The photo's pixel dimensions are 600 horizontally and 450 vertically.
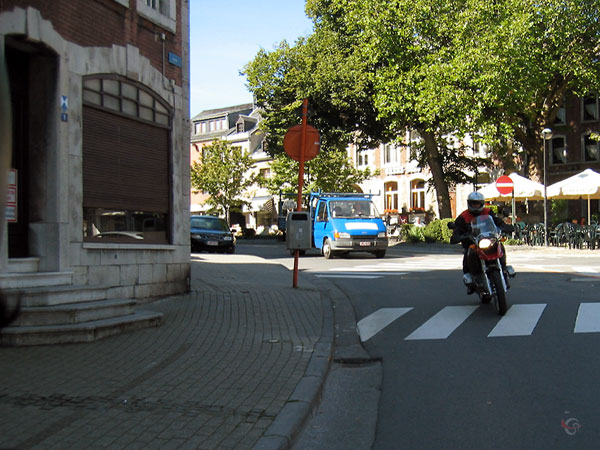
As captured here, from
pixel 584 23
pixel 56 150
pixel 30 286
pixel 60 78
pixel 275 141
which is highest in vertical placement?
pixel 584 23

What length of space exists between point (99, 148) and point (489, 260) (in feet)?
17.0

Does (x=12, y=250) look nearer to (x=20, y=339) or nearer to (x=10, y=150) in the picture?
(x=20, y=339)

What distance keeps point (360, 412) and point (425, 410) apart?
44cm

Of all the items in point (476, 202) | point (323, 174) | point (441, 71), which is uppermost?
point (441, 71)

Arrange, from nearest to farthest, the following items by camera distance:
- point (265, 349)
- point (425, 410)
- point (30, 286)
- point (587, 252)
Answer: point (425, 410) < point (265, 349) < point (30, 286) < point (587, 252)

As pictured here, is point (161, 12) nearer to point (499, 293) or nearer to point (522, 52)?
point (499, 293)

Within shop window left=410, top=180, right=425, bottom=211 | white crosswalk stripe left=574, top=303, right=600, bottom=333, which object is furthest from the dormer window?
shop window left=410, top=180, right=425, bottom=211

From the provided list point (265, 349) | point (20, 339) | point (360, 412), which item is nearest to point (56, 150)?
point (20, 339)

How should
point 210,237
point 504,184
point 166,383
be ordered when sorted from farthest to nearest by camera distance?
point 210,237 → point 504,184 → point 166,383

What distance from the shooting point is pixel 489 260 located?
8406mm

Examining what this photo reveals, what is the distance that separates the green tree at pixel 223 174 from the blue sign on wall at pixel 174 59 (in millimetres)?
46845

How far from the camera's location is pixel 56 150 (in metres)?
A: 7.89

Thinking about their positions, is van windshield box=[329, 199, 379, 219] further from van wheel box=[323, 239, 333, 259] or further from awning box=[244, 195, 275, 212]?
awning box=[244, 195, 275, 212]

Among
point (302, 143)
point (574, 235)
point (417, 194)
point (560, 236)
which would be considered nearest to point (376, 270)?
point (302, 143)
